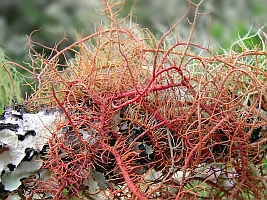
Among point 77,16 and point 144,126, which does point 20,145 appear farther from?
point 77,16

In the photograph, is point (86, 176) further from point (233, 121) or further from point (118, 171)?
point (233, 121)

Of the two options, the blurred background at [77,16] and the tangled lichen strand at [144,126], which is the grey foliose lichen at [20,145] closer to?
the tangled lichen strand at [144,126]

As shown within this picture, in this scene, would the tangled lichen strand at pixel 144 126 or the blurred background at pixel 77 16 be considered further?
the blurred background at pixel 77 16

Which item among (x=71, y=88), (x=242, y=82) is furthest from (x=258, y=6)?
(x=71, y=88)

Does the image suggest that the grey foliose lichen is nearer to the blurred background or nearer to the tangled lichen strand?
the tangled lichen strand

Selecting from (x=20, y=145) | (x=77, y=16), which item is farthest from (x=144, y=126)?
(x=77, y=16)

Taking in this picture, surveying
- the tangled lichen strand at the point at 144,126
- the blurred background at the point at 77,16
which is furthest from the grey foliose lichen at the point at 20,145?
the blurred background at the point at 77,16

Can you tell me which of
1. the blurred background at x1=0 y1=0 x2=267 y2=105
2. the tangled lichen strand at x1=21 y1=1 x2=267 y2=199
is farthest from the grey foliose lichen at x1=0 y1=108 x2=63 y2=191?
the blurred background at x1=0 y1=0 x2=267 y2=105

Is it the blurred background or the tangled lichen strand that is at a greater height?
the blurred background
